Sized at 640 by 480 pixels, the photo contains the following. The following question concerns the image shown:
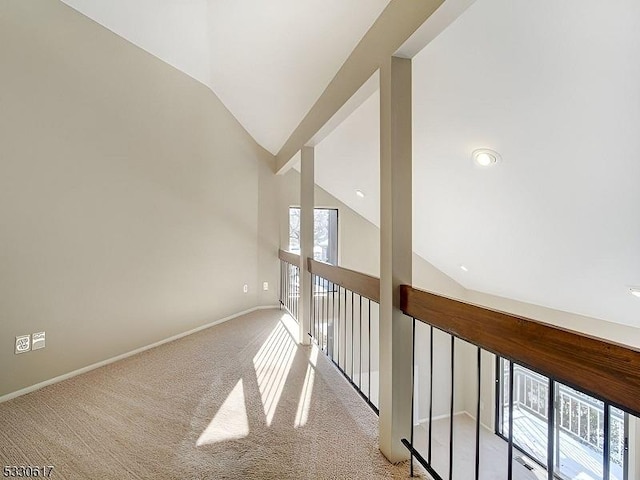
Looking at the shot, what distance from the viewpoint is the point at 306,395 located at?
2.40 metres

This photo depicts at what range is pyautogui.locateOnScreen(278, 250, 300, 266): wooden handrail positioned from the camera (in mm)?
4108

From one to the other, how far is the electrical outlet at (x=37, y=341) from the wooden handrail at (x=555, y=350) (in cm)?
261

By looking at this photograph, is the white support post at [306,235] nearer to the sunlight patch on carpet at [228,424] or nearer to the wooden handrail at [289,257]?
the wooden handrail at [289,257]

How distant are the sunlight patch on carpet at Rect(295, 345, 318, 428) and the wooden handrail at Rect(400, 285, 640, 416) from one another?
1.16 metres

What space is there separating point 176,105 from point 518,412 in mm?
6659

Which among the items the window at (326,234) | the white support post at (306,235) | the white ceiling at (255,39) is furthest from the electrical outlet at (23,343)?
the window at (326,234)

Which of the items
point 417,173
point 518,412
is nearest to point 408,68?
point 417,173

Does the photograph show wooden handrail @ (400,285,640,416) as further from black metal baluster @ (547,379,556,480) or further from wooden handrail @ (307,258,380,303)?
wooden handrail @ (307,258,380,303)

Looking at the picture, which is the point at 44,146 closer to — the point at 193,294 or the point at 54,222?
the point at 54,222

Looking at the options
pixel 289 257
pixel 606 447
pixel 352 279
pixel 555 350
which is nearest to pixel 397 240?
pixel 352 279

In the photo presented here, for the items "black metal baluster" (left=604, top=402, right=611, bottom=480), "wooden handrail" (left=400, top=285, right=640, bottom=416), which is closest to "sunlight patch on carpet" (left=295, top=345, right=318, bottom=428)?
"wooden handrail" (left=400, top=285, right=640, bottom=416)

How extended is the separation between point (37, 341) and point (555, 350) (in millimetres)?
2964

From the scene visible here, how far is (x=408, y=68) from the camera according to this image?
66.5 inches

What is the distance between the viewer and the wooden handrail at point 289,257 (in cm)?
411
